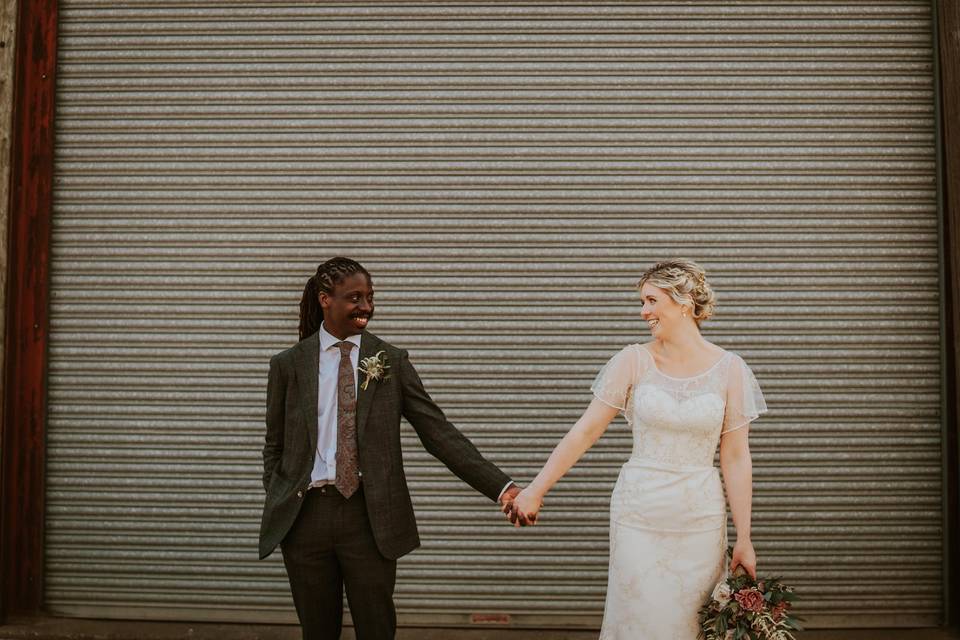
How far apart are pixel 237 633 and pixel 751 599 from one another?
339 centimetres

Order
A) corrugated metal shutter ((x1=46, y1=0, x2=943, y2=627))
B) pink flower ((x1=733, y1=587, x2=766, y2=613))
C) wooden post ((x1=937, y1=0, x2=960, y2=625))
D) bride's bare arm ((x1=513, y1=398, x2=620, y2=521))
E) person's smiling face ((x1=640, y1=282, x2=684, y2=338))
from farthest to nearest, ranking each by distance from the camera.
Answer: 1. corrugated metal shutter ((x1=46, y1=0, x2=943, y2=627))
2. wooden post ((x1=937, y1=0, x2=960, y2=625))
3. bride's bare arm ((x1=513, y1=398, x2=620, y2=521))
4. person's smiling face ((x1=640, y1=282, x2=684, y2=338))
5. pink flower ((x1=733, y1=587, x2=766, y2=613))

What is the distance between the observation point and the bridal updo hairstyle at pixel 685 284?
11.6ft

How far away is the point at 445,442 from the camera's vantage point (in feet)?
12.3

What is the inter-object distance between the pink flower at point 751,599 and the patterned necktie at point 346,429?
1.69 metres

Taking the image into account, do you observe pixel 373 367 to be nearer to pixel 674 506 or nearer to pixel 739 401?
pixel 674 506

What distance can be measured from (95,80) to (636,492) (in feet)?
14.9

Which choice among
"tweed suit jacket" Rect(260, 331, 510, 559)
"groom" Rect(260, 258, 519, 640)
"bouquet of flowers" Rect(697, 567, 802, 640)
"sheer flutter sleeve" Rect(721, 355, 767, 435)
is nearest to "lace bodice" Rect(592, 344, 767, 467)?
"sheer flutter sleeve" Rect(721, 355, 767, 435)

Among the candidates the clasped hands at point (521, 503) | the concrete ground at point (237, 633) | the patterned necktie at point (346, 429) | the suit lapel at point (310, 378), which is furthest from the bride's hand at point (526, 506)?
the concrete ground at point (237, 633)

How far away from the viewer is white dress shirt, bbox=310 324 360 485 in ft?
11.5

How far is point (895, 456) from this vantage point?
521 centimetres

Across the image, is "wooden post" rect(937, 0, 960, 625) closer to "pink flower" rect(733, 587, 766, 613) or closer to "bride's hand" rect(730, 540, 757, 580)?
"bride's hand" rect(730, 540, 757, 580)

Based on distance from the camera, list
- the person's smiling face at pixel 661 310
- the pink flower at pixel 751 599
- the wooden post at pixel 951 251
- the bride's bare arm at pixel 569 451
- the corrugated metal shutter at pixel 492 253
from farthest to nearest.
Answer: the corrugated metal shutter at pixel 492 253 → the wooden post at pixel 951 251 → the bride's bare arm at pixel 569 451 → the person's smiling face at pixel 661 310 → the pink flower at pixel 751 599

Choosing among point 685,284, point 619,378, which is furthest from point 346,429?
point 685,284

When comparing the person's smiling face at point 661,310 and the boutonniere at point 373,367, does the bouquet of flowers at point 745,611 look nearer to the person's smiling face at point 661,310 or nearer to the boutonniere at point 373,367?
the person's smiling face at point 661,310
